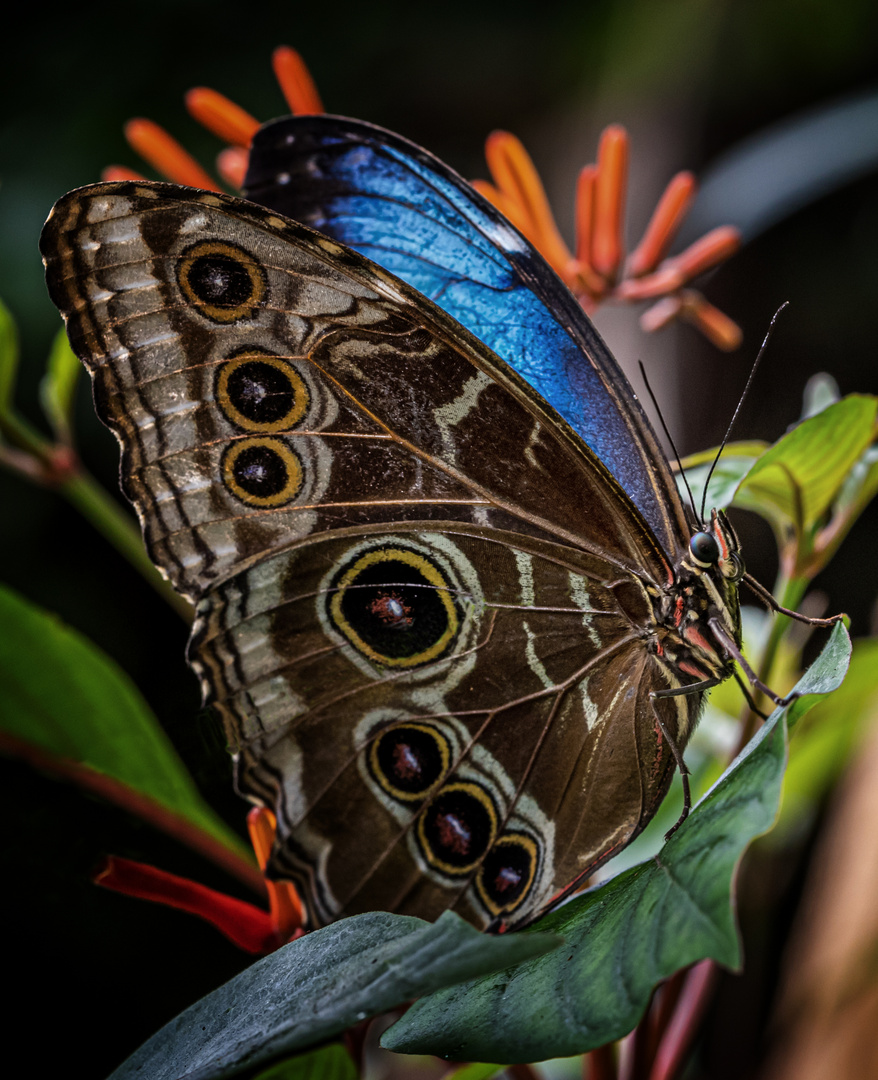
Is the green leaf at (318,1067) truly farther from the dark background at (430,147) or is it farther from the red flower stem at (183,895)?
the dark background at (430,147)

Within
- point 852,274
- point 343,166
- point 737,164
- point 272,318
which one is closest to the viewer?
point 272,318

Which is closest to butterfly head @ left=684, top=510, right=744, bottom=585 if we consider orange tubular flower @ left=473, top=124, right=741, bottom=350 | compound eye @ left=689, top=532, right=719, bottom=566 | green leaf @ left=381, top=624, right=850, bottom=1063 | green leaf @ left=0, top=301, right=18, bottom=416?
compound eye @ left=689, top=532, right=719, bottom=566

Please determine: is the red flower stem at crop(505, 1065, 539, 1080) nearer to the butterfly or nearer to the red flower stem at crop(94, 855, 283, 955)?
the butterfly

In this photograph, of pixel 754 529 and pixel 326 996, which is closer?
pixel 326 996

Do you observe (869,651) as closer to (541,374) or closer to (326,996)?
(541,374)

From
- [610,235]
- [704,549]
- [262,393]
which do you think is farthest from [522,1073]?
[610,235]

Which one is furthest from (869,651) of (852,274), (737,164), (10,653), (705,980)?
(852,274)

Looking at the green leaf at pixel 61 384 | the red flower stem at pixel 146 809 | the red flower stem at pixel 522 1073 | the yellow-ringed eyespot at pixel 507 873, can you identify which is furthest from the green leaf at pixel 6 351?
the red flower stem at pixel 522 1073
